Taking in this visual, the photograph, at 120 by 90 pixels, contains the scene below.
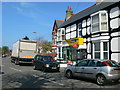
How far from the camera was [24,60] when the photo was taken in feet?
63.6

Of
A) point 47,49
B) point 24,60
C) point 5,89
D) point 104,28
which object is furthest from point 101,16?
point 47,49

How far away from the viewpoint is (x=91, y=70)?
340 inches

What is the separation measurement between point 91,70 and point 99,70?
0.58 meters

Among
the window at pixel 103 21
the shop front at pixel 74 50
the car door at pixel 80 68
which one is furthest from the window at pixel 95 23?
the car door at pixel 80 68

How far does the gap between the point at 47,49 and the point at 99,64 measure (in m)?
39.8

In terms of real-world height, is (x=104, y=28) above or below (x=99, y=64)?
above

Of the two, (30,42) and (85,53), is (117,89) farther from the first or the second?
(30,42)

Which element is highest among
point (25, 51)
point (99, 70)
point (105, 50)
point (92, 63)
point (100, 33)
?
point (100, 33)

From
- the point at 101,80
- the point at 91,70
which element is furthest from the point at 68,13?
the point at 101,80

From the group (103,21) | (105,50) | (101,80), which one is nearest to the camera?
(101,80)

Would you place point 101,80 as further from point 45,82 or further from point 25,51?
point 25,51

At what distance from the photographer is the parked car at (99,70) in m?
7.81

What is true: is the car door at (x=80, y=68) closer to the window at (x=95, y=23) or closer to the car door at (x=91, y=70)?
the car door at (x=91, y=70)

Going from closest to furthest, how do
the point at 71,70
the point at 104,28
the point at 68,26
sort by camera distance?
1. the point at 71,70
2. the point at 104,28
3. the point at 68,26
